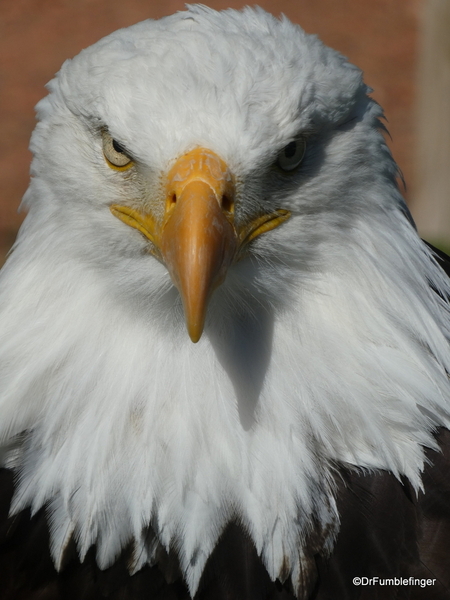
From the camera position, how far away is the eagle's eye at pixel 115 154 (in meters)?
2.07

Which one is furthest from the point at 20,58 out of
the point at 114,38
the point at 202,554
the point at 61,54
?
the point at 202,554

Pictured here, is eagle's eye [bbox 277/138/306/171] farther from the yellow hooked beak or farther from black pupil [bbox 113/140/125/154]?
black pupil [bbox 113/140/125/154]

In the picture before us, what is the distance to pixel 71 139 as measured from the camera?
7.22ft

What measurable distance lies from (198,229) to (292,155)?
38 cm

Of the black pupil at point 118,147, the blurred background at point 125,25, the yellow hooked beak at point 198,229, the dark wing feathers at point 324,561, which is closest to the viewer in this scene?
the yellow hooked beak at point 198,229

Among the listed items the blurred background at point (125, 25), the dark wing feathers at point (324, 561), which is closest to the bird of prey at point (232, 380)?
the dark wing feathers at point (324, 561)

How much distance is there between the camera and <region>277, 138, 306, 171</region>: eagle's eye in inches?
81.4

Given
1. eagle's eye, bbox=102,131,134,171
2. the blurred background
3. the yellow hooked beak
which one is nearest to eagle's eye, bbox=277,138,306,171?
the yellow hooked beak

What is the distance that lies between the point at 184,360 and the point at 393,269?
621 millimetres

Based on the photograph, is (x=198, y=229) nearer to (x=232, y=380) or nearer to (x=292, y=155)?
(x=292, y=155)

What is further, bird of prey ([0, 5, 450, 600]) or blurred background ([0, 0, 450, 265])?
blurred background ([0, 0, 450, 265])

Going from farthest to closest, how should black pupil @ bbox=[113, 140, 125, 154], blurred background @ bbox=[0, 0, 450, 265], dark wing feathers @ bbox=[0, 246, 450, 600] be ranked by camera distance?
blurred background @ bbox=[0, 0, 450, 265] → dark wing feathers @ bbox=[0, 246, 450, 600] → black pupil @ bbox=[113, 140, 125, 154]

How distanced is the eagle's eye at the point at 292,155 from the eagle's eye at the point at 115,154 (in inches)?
14.8

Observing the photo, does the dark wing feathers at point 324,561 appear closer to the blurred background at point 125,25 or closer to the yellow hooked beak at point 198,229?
the yellow hooked beak at point 198,229
